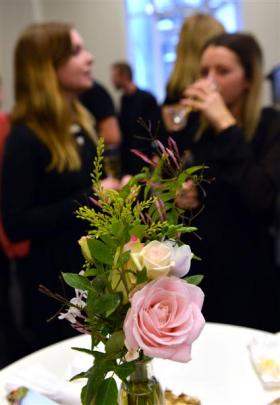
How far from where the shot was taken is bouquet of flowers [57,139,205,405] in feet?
2.01

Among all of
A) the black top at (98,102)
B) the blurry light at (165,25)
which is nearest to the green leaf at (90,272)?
the black top at (98,102)

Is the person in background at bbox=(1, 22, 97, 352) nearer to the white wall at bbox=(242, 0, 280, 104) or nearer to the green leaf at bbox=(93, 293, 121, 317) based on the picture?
the green leaf at bbox=(93, 293, 121, 317)

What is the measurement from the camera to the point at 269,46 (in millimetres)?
5242

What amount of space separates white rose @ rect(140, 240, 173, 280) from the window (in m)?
5.39

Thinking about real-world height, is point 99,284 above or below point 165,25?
above

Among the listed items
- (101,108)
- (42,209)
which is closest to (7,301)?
(42,209)

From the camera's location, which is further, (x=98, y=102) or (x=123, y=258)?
(x=98, y=102)

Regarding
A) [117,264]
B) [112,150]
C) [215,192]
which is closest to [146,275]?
[117,264]

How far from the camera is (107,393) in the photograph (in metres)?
0.65

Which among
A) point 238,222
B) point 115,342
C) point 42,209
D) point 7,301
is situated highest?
point 115,342

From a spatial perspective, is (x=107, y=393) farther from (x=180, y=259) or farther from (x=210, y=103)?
(x=210, y=103)

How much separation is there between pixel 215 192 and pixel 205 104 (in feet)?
0.93

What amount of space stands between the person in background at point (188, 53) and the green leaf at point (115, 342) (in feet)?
3.85

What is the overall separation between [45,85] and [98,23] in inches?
175
